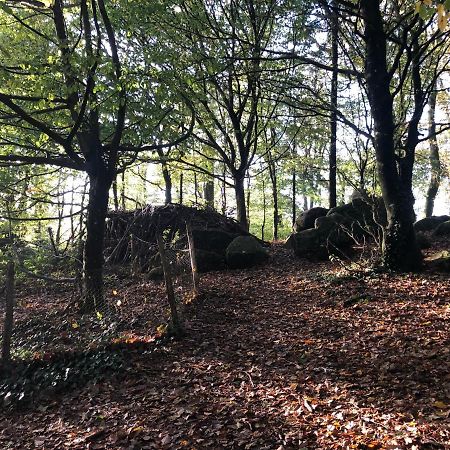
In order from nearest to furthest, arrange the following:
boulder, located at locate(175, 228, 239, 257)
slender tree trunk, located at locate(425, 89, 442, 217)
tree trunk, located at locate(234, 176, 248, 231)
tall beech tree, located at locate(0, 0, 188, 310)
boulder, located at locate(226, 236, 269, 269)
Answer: tall beech tree, located at locate(0, 0, 188, 310) < boulder, located at locate(226, 236, 269, 269) < boulder, located at locate(175, 228, 239, 257) < tree trunk, located at locate(234, 176, 248, 231) < slender tree trunk, located at locate(425, 89, 442, 217)

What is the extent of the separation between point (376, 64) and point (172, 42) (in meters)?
5.30

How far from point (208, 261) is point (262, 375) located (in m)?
7.26

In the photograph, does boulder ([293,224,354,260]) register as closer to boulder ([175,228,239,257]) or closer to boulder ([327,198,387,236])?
boulder ([327,198,387,236])

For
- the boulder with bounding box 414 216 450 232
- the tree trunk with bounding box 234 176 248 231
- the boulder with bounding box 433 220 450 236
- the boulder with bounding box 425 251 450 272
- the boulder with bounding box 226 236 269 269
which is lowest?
the boulder with bounding box 425 251 450 272

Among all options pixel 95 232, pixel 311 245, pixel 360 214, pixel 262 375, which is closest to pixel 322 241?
pixel 311 245

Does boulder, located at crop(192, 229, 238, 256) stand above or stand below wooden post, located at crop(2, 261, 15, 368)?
above

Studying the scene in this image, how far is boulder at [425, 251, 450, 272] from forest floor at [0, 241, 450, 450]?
453 mm

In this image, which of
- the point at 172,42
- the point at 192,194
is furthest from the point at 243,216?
the point at 192,194

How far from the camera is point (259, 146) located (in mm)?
19141

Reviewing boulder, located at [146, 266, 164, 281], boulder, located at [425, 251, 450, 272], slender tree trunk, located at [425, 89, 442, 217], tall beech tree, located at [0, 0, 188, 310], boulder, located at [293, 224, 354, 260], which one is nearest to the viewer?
tall beech tree, located at [0, 0, 188, 310]

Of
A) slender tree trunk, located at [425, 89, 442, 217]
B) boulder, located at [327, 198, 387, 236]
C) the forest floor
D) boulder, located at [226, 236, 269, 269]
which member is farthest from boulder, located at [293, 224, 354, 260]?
slender tree trunk, located at [425, 89, 442, 217]

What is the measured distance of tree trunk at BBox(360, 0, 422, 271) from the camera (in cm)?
844

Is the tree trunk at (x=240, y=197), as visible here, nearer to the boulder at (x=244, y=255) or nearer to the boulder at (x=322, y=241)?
the boulder at (x=244, y=255)

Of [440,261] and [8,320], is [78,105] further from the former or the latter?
[440,261]
